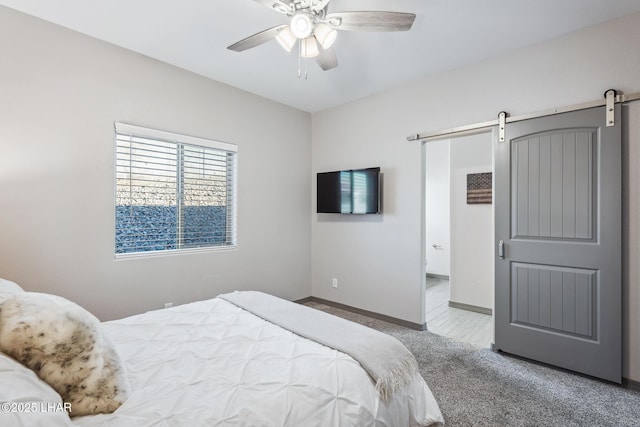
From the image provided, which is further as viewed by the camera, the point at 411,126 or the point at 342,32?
the point at 411,126

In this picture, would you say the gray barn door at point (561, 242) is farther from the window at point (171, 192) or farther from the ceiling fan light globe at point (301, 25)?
the window at point (171, 192)

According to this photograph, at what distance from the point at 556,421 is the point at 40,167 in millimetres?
4005

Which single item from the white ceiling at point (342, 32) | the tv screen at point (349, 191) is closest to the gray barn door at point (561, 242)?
the white ceiling at point (342, 32)

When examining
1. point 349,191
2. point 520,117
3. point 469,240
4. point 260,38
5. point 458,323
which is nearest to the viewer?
point 260,38

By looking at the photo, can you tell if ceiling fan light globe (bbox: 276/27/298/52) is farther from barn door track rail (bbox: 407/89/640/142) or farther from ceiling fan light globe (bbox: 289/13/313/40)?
barn door track rail (bbox: 407/89/640/142)

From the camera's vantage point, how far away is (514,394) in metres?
2.13

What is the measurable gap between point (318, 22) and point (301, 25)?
→ 123mm

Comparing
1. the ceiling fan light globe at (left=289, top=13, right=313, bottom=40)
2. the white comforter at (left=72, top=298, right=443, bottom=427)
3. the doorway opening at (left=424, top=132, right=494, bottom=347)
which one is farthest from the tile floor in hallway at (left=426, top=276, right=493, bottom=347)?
the ceiling fan light globe at (left=289, top=13, right=313, bottom=40)

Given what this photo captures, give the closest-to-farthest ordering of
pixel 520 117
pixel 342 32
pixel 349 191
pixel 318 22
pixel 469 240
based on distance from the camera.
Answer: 1. pixel 318 22
2. pixel 342 32
3. pixel 520 117
4. pixel 349 191
5. pixel 469 240

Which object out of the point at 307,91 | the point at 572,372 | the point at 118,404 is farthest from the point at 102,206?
the point at 572,372

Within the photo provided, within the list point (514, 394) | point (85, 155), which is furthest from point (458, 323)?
point (85, 155)

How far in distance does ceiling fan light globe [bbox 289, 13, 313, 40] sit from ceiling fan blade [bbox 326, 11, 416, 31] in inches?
4.8

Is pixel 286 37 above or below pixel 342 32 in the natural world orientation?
below

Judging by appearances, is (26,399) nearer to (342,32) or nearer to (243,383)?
(243,383)
